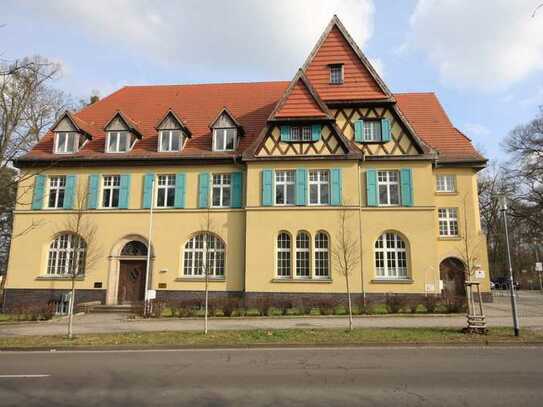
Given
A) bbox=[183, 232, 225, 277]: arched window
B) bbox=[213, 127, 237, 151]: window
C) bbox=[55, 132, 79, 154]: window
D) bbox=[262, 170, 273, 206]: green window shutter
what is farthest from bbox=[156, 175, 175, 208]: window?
bbox=[55, 132, 79, 154]: window

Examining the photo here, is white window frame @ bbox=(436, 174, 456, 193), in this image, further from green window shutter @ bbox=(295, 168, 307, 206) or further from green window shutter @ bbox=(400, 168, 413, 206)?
green window shutter @ bbox=(295, 168, 307, 206)

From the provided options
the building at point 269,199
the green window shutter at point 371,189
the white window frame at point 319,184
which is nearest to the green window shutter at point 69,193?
the building at point 269,199

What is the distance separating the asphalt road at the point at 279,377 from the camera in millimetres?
6285

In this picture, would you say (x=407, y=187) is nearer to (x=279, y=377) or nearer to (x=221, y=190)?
(x=221, y=190)

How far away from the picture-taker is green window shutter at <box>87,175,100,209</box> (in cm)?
2436

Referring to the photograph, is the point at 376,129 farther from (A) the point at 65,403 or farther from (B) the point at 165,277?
(A) the point at 65,403

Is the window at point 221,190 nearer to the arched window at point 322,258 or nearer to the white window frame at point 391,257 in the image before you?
the arched window at point 322,258

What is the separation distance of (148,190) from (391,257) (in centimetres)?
1413

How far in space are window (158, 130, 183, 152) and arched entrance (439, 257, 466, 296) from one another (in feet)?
57.0

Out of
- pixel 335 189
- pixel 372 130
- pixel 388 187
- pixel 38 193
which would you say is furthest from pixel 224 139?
pixel 38 193

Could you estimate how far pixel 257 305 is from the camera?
733 inches

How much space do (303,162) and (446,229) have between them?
1009 cm

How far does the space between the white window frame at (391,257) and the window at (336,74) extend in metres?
9.33

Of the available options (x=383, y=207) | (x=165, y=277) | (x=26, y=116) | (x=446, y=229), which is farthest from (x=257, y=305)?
(x=26, y=116)
